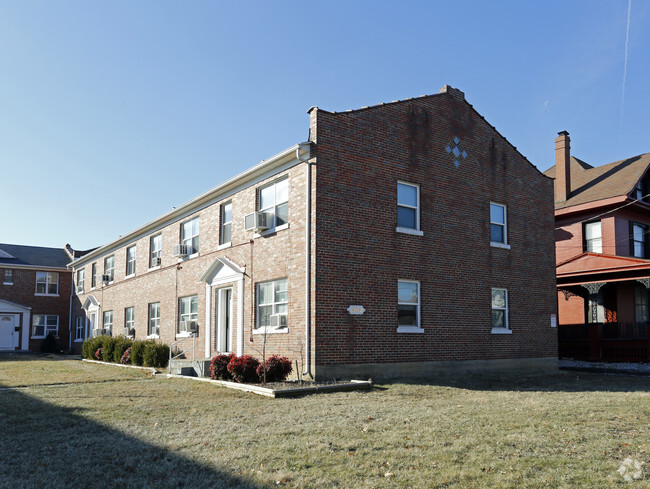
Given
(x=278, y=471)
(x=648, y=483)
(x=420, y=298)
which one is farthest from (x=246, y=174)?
(x=648, y=483)

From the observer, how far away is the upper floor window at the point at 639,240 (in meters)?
25.8

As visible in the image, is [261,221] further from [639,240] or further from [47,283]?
[47,283]

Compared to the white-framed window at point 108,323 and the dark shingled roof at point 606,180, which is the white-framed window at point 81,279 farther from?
the dark shingled roof at point 606,180

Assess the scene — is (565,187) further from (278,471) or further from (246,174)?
(278,471)

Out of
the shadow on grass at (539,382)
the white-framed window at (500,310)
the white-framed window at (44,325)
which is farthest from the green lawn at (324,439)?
the white-framed window at (44,325)

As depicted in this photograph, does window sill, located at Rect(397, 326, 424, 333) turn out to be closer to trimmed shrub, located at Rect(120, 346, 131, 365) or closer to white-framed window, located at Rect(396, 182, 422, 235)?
white-framed window, located at Rect(396, 182, 422, 235)

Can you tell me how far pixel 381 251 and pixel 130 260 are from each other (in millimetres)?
16332

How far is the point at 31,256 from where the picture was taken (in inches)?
1583

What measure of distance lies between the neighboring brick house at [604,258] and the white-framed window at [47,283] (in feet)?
105

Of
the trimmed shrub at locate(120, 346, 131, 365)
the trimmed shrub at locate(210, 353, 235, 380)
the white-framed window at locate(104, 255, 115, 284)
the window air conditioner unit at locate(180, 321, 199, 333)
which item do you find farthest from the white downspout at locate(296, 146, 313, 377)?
the white-framed window at locate(104, 255, 115, 284)

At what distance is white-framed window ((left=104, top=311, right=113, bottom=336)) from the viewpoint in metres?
28.6

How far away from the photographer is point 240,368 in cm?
1307

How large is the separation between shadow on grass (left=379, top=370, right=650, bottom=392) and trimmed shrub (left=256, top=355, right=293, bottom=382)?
2.30m

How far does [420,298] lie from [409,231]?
1846mm
